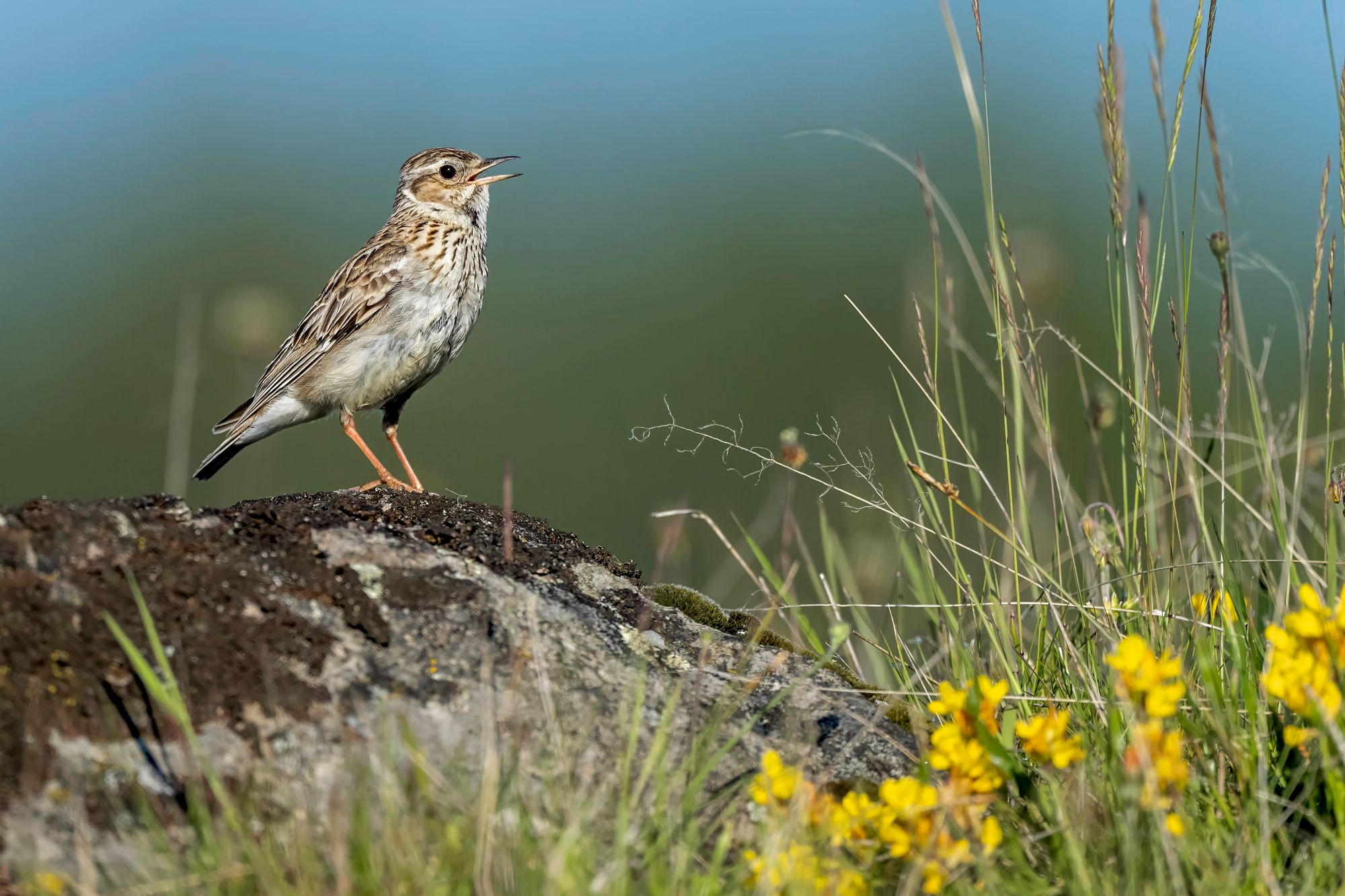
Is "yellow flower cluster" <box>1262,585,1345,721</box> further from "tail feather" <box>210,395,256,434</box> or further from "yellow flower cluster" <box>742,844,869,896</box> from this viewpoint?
"tail feather" <box>210,395,256,434</box>

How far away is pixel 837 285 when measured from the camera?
99.8ft

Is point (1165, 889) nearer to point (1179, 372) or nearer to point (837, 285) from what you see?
point (1179, 372)

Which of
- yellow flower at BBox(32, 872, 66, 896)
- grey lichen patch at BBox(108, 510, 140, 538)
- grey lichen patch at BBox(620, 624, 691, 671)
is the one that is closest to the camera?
yellow flower at BBox(32, 872, 66, 896)

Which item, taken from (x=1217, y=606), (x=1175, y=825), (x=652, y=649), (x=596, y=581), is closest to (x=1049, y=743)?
(x=1175, y=825)

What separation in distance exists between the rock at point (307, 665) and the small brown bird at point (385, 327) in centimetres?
308

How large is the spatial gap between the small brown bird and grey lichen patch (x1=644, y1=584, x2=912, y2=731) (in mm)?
2722

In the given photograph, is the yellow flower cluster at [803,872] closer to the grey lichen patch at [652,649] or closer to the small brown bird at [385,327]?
the grey lichen patch at [652,649]

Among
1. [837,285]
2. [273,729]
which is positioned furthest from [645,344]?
[273,729]

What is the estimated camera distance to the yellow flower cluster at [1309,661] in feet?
7.79

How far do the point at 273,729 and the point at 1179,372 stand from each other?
2710 millimetres

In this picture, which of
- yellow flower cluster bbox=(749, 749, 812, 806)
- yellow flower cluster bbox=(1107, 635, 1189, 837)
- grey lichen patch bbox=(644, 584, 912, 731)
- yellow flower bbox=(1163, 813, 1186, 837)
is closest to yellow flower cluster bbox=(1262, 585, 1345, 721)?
yellow flower cluster bbox=(1107, 635, 1189, 837)

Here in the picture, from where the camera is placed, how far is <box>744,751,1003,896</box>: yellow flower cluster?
2215mm

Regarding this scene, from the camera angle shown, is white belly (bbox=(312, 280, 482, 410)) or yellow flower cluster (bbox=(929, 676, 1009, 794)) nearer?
yellow flower cluster (bbox=(929, 676, 1009, 794))

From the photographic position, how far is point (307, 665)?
272cm
